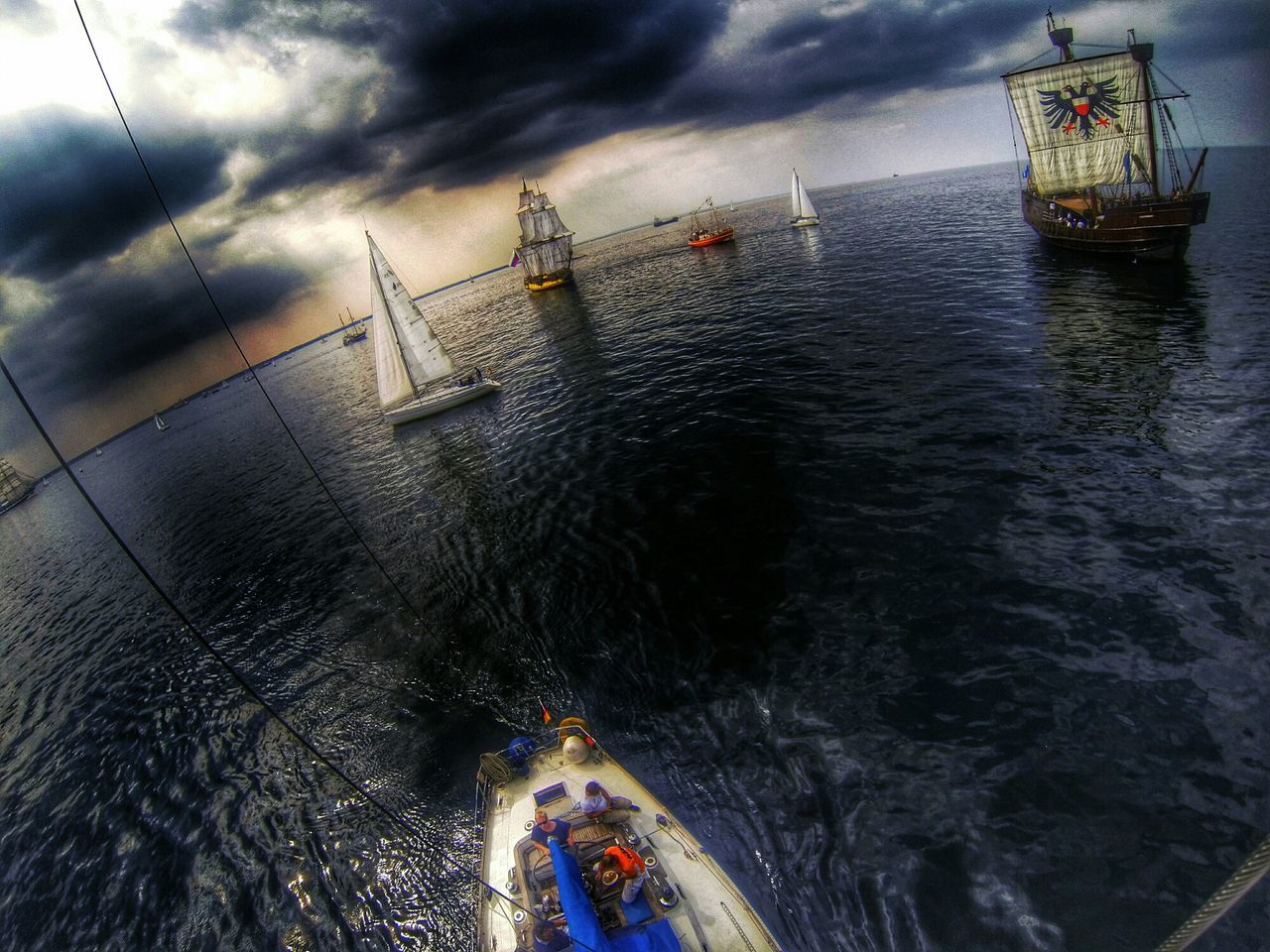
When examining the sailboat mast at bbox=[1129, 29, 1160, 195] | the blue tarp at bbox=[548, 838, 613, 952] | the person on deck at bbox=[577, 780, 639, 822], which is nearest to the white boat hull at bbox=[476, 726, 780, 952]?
the person on deck at bbox=[577, 780, 639, 822]

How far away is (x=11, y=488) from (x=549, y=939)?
227140 millimetres

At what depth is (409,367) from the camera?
5488 centimetres

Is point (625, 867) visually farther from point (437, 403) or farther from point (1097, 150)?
point (1097, 150)

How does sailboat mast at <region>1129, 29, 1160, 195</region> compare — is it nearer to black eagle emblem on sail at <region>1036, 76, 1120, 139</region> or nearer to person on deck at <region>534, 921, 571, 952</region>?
black eagle emblem on sail at <region>1036, 76, 1120, 139</region>

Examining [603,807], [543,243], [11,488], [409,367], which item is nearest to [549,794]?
[603,807]

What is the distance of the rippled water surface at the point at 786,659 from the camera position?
11773mm

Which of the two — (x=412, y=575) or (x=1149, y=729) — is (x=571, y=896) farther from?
(x=412, y=575)

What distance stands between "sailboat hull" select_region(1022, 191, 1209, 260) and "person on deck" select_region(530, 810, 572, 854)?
64479 millimetres

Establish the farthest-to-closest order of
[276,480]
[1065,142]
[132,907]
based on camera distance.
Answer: [1065,142], [276,480], [132,907]

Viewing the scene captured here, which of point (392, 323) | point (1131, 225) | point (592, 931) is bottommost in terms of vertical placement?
point (592, 931)

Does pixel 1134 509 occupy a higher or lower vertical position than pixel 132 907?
higher

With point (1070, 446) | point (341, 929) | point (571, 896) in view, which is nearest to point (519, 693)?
point (341, 929)

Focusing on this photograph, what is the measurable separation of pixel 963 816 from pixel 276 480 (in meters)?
66.6

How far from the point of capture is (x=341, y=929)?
13875 millimetres
